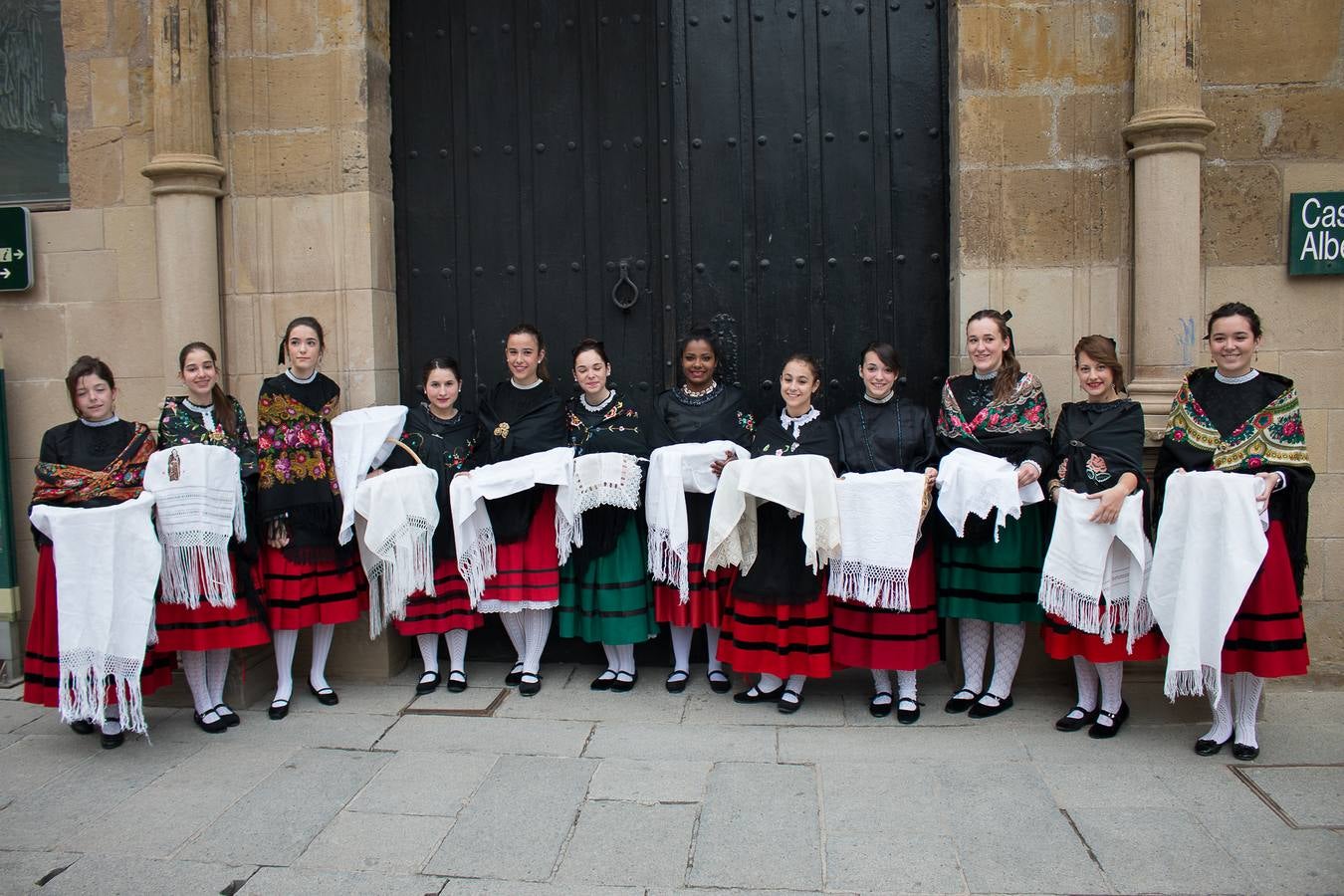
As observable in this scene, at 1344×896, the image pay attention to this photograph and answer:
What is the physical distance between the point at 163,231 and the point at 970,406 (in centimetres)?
360

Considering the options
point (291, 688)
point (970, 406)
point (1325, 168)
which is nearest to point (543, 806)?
point (291, 688)

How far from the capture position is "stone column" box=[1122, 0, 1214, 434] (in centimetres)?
440

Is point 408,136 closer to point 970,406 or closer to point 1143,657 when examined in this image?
point 970,406

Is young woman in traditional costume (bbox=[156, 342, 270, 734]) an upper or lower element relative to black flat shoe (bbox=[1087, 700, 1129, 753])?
upper

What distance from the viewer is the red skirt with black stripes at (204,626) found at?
172 inches

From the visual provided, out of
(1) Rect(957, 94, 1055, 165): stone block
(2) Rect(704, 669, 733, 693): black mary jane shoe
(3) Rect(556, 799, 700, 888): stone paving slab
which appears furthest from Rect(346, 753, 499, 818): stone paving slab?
(1) Rect(957, 94, 1055, 165): stone block

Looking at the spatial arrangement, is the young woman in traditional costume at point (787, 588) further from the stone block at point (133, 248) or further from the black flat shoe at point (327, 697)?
the stone block at point (133, 248)

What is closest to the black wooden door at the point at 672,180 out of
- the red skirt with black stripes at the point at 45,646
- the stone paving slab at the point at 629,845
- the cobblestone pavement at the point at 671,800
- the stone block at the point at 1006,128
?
the stone block at the point at 1006,128

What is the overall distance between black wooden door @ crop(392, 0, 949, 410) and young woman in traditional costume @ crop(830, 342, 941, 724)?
2.03 ft

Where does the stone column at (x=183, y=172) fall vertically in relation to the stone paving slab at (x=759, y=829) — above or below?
above

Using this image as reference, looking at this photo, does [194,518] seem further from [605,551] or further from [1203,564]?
[1203,564]

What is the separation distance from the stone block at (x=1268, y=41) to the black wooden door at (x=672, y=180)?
3.70 ft

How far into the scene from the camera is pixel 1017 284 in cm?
466

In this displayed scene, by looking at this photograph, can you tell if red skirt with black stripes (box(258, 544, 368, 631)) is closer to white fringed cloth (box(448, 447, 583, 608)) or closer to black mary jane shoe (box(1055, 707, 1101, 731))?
white fringed cloth (box(448, 447, 583, 608))
